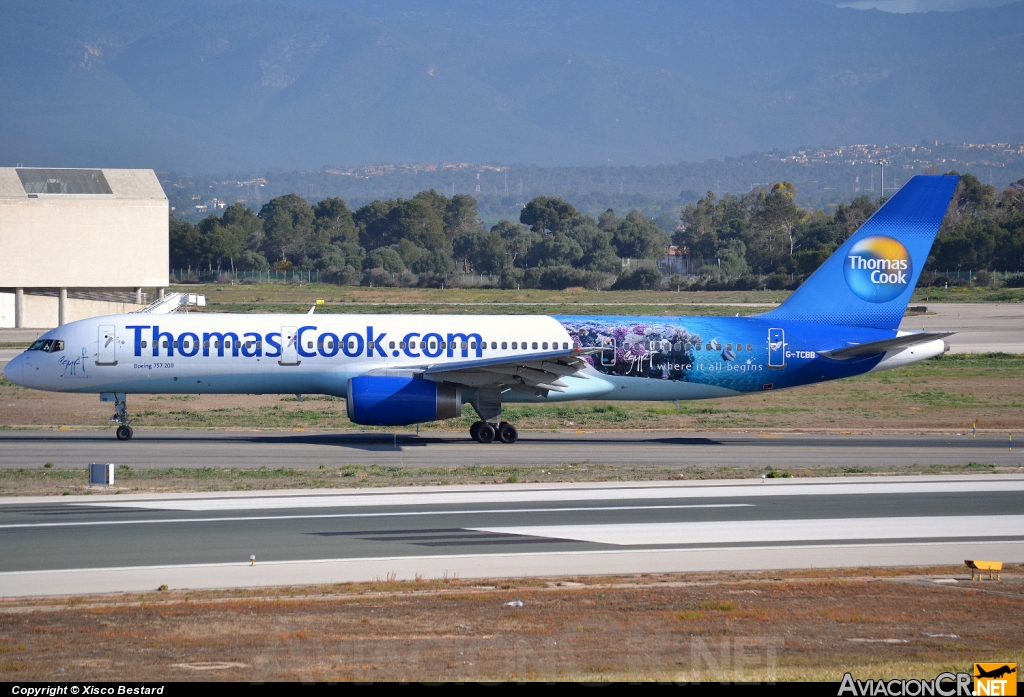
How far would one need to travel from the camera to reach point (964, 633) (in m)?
14.1

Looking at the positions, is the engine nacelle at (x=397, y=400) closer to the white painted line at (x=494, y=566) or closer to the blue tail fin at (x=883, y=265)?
the blue tail fin at (x=883, y=265)

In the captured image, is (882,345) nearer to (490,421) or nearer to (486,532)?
(490,421)

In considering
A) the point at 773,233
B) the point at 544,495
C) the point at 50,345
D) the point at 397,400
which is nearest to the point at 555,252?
the point at 773,233

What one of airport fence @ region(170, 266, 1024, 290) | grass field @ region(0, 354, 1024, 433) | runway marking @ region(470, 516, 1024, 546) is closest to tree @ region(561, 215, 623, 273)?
airport fence @ region(170, 266, 1024, 290)

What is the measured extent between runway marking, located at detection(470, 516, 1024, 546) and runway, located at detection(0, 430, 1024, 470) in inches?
301

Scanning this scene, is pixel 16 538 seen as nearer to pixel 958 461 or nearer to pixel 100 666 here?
pixel 100 666

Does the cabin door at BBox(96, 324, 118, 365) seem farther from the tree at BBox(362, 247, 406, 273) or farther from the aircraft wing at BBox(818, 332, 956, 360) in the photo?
the tree at BBox(362, 247, 406, 273)

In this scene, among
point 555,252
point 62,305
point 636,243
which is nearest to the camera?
point 62,305

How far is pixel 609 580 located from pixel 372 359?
17264 millimetres

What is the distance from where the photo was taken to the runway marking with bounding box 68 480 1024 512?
2239 cm

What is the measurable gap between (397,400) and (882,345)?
49.1 feet

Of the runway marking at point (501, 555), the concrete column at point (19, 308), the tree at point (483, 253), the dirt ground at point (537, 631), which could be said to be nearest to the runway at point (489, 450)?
the runway marking at point (501, 555)

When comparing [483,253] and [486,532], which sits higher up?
[483,253]

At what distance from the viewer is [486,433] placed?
33094mm
